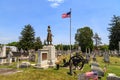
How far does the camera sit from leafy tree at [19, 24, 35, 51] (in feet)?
257

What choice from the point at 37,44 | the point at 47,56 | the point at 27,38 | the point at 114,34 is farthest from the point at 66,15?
the point at 37,44

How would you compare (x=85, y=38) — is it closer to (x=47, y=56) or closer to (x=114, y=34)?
(x=114, y=34)

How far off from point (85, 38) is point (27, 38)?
2529 centimetres

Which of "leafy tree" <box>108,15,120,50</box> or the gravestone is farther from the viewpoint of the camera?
"leafy tree" <box>108,15,120,50</box>

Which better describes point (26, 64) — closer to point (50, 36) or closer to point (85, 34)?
point (50, 36)

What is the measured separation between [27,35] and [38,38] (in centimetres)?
1063

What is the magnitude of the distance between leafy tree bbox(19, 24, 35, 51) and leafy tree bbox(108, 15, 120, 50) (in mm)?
32069

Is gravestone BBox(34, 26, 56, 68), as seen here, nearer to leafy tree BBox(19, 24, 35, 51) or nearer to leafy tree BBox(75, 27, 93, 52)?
leafy tree BBox(19, 24, 35, 51)

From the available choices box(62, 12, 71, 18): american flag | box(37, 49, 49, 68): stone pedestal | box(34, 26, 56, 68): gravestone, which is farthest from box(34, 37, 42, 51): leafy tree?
box(62, 12, 71, 18): american flag

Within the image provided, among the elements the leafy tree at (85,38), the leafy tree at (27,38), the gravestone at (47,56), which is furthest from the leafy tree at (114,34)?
the gravestone at (47,56)

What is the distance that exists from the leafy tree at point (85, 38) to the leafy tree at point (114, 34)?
48.9 feet

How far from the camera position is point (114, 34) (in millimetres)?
68125

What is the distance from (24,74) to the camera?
1636cm

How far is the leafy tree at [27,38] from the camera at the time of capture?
7846cm
